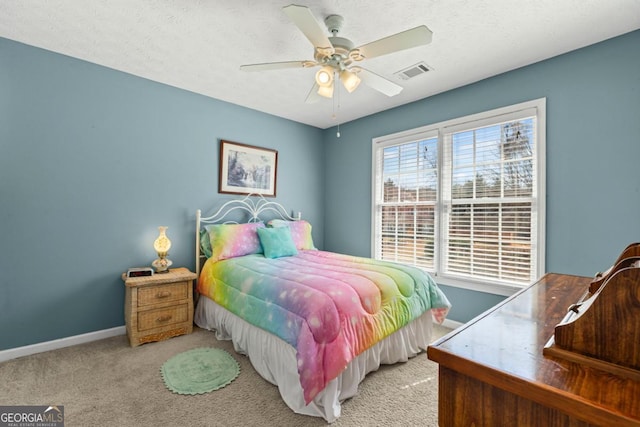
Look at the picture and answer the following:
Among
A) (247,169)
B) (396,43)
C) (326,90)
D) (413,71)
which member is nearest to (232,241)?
(247,169)

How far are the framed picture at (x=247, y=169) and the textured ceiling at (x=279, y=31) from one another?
2.99 feet

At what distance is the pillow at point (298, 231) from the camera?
3.77m

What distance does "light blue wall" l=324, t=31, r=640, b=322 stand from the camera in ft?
7.14

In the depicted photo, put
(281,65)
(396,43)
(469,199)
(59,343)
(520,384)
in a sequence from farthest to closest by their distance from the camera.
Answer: (469,199) → (59,343) → (281,65) → (396,43) → (520,384)

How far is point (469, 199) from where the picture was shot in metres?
3.06

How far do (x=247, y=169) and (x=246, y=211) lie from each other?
22.5 inches

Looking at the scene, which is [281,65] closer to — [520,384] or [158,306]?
[520,384]

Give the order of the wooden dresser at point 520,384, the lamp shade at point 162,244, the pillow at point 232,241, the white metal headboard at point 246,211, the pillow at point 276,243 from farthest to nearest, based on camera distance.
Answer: the white metal headboard at point 246,211 → the pillow at point 276,243 → the pillow at point 232,241 → the lamp shade at point 162,244 → the wooden dresser at point 520,384

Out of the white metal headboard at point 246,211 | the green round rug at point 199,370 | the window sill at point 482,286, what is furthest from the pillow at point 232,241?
the window sill at point 482,286

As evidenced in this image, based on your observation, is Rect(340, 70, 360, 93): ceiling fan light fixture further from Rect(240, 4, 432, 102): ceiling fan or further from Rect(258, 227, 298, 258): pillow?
Rect(258, 227, 298, 258): pillow

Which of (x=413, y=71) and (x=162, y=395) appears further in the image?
(x=413, y=71)

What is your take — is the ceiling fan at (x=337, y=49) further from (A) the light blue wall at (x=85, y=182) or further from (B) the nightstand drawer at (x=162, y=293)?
A: (B) the nightstand drawer at (x=162, y=293)

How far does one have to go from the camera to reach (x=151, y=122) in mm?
3064

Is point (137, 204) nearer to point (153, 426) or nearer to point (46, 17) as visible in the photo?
point (46, 17)
